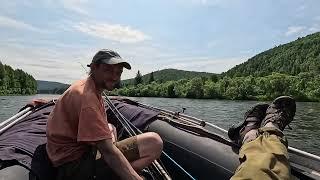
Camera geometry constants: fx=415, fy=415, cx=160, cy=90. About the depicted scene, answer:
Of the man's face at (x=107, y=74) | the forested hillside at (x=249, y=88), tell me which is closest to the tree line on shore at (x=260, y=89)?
the forested hillside at (x=249, y=88)

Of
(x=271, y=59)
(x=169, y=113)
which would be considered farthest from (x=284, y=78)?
(x=271, y=59)

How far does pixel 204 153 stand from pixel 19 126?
2338 millimetres

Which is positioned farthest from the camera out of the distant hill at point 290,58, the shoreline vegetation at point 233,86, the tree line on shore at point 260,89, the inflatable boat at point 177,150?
the distant hill at point 290,58

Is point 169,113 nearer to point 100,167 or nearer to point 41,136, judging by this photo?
point 41,136

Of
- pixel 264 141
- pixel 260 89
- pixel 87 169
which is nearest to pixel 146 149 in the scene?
pixel 87 169

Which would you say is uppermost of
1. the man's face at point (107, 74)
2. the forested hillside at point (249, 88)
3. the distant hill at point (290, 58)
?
the distant hill at point (290, 58)

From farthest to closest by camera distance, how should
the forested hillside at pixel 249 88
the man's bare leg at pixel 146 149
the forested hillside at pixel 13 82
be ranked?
1. the forested hillside at pixel 13 82
2. the forested hillside at pixel 249 88
3. the man's bare leg at pixel 146 149

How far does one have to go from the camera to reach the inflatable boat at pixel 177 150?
11.8 ft

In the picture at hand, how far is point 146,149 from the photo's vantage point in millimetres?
3779

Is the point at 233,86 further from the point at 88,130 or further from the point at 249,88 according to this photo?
the point at 88,130

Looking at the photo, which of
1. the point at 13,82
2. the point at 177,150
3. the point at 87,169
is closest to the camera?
the point at 87,169

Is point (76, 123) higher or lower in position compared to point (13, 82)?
higher

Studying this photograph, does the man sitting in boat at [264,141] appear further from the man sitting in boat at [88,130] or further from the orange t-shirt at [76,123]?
the orange t-shirt at [76,123]

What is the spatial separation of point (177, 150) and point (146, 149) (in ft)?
4.17
